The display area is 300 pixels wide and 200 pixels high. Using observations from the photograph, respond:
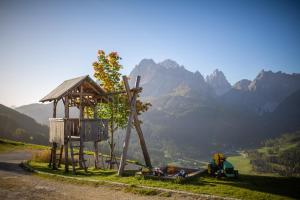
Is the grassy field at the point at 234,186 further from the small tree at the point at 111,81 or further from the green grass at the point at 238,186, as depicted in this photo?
the small tree at the point at 111,81

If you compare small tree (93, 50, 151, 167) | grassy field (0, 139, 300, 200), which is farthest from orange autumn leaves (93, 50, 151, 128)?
grassy field (0, 139, 300, 200)

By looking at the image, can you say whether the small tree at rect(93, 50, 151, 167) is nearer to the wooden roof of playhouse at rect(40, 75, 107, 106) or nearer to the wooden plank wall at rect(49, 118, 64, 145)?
the wooden roof of playhouse at rect(40, 75, 107, 106)

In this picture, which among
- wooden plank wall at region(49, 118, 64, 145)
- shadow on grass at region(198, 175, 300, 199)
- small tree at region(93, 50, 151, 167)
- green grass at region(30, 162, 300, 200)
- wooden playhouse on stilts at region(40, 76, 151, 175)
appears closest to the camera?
green grass at region(30, 162, 300, 200)

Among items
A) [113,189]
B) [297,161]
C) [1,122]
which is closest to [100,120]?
[113,189]

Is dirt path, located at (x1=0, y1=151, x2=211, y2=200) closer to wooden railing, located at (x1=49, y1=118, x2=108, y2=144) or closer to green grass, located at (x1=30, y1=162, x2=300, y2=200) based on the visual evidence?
green grass, located at (x1=30, y1=162, x2=300, y2=200)

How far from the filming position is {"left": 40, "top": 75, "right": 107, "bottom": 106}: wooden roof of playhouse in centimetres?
1996

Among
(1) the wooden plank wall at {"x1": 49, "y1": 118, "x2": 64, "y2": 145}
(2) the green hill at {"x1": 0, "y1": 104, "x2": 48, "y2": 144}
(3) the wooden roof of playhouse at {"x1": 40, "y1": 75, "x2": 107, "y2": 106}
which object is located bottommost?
(2) the green hill at {"x1": 0, "y1": 104, "x2": 48, "y2": 144}

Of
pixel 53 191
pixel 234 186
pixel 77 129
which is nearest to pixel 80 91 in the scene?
pixel 77 129

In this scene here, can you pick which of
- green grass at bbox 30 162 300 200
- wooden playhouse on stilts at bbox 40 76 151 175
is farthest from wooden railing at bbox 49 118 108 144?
green grass at bbox 30 162 300 200

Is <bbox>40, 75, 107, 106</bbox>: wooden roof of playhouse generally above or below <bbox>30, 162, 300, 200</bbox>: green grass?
above

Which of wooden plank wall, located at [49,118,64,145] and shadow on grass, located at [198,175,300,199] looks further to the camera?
wooden plank wall, located at [49,118,64,145]

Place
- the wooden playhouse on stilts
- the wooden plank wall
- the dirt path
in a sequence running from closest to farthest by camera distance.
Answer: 1. the dirt path
2. the wooden playhouse on stilts
3. the wooden plank wall

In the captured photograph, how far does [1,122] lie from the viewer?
10062cm

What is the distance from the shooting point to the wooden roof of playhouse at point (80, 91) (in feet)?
65.5
